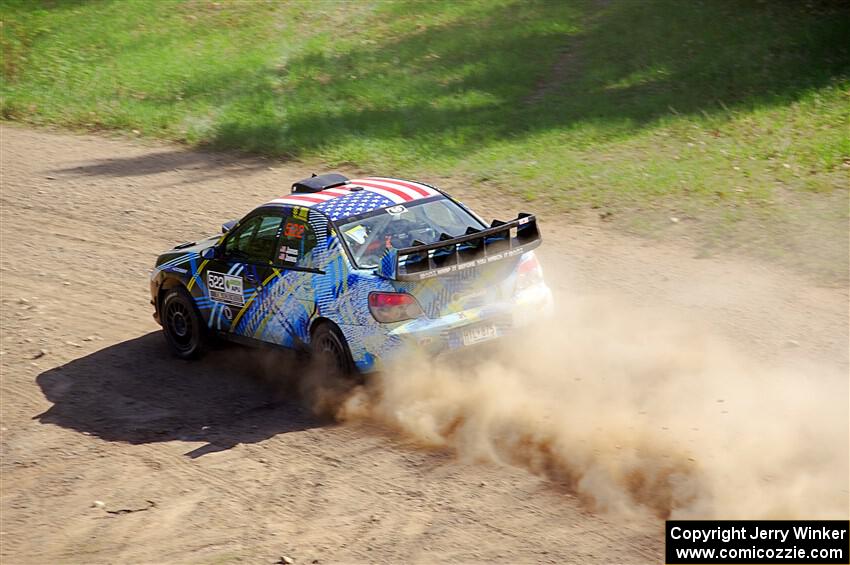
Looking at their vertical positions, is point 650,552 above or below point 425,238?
below

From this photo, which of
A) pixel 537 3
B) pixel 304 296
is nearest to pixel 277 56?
pixel 537 3

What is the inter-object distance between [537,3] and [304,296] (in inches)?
666

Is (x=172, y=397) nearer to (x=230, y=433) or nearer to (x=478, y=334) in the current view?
(x=230, y=433)

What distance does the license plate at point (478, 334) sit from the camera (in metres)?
8.84

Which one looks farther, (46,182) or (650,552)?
(46,182)

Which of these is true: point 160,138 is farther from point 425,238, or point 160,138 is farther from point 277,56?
point 425,238

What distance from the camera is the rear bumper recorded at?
871 cm

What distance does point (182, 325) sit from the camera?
36.1ft

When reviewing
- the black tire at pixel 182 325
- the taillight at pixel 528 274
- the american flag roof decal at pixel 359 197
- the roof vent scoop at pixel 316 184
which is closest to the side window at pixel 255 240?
the american flag roof decal at pixel 359 197

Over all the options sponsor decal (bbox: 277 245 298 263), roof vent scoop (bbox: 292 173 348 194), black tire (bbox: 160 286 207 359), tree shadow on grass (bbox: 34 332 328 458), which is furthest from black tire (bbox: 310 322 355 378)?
black tire (bbox: 160 286 207 359)

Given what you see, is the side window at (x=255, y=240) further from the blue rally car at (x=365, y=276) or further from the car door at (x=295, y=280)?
the car door at (x=295, y=280)

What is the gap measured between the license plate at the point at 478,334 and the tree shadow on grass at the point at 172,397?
4.78 feet

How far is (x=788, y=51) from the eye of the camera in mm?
19844

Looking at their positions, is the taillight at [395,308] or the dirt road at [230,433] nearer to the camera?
the dirt road at [230,433]
